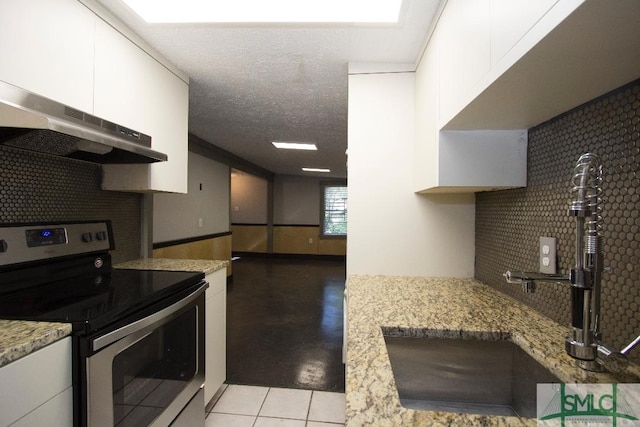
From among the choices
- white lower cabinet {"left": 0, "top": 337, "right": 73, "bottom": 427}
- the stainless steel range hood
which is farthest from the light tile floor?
the stainless steel range hood

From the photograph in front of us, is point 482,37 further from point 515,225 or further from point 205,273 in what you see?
point 205,273

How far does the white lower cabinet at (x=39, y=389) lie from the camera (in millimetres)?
760

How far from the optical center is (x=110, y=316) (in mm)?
1039

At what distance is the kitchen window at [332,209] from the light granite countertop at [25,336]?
7.16 m

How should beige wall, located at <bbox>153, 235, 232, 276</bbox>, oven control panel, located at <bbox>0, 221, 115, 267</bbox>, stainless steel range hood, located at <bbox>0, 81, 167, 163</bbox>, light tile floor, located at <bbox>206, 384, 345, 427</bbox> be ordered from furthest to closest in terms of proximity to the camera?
beige wall, located at <bbox>153, 235, 232, 276</bbox> → light tile floor, located at <bbox>206, 384, 345, 427</bbox> → oven control panel, located at <bbox>0, 221, 115, 267</bbox> → stainless steel range hood, located at <bbox>0, 81, 167, 163</bbox>

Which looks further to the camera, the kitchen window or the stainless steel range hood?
the kitchen window

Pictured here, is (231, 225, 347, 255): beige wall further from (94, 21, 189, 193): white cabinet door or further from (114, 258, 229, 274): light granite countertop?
(94, 21, 189, 193): white cabinet door

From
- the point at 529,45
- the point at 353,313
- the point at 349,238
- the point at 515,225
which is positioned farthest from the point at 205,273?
the point at 529,45

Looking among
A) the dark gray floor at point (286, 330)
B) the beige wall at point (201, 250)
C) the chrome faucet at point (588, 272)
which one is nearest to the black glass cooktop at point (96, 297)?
the dark gray floor at point (286, 330)

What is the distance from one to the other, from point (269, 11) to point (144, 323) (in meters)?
1.43

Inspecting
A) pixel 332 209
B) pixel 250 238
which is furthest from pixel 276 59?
pixel 250 238

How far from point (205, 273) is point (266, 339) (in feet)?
5.08

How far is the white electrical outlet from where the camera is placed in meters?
1.03

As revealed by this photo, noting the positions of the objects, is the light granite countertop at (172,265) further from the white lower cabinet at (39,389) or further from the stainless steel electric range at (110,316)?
the white lower cabinet at (39,389)
